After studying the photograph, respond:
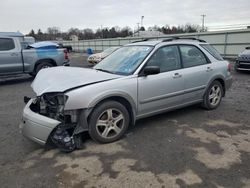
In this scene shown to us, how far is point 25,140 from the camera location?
4.11m

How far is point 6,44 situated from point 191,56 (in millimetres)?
7680

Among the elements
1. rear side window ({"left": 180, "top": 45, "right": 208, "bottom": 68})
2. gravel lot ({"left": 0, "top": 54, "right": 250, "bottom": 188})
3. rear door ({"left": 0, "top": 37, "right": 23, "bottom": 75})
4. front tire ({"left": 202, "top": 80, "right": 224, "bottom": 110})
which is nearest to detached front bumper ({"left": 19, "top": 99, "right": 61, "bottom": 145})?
gravel lot ({"left": 0, "top": 54, "right": 250, "bottom": 188})

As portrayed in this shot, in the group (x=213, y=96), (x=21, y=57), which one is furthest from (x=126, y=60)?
(x=21, y=57)

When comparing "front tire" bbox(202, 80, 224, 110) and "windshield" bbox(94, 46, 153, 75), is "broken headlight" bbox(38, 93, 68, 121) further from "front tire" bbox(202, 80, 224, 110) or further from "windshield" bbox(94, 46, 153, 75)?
"front tire" bbox(202, 80, 224, 110)

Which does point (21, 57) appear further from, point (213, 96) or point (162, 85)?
point (213, 96)

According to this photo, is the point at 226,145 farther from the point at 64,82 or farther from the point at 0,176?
the point at 0,176

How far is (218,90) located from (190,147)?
246 cm

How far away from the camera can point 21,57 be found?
9.75m

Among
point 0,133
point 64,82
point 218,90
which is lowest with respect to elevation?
point 0,133

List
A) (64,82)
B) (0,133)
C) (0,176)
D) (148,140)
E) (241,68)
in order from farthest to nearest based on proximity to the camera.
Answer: (241,68), (0,133), (148,140), (64,82), (0,176)

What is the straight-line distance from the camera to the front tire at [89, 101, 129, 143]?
12.2 feet

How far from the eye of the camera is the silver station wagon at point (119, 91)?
3.54 m

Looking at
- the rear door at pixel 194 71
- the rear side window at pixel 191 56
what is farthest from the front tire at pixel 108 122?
the rear side window at pixel 191 56

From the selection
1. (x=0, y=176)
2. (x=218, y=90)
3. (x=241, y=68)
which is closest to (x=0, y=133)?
(x=0, y=176)
